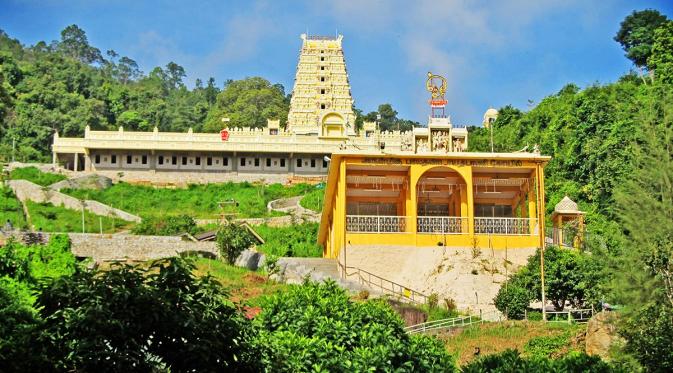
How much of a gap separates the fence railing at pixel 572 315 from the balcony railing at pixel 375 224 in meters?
7.02

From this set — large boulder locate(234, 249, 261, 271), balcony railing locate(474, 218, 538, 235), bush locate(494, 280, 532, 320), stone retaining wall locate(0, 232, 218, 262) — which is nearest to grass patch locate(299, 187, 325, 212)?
stone retaining wall locate(0, 232, 218, 262)

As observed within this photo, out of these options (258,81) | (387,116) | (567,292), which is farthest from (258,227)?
(387,116)

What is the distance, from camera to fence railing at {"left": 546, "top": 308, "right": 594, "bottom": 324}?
26.0m

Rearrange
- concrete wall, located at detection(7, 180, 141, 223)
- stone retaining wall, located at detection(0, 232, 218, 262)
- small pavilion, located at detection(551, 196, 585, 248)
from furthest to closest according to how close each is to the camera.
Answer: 1. concrete wall, located at detection(7, 180, 141, 223)
2. stone retaining wall, located at detection(0, 232, 218, 262)
3. small pavilion, located at detection(551, 196, 585, 248)

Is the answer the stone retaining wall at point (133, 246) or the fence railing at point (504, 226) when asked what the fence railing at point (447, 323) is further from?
the stone retaining wall at point (133, 246)

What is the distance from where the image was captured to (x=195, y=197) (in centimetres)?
5812

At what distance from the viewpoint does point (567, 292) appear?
27438 mm

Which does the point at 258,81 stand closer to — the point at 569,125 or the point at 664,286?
the point at 569,125

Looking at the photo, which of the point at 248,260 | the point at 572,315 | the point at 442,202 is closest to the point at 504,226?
the point at 442,202

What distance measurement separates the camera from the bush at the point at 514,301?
27.1 metres

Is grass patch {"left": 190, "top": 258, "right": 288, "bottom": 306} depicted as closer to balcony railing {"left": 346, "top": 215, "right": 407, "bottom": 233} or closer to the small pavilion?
balcony railing {"left": 346, "top": 215, "right": 407, "bottom": 233}

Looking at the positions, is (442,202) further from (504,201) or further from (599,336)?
(599,336)

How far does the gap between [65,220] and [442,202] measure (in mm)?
22348

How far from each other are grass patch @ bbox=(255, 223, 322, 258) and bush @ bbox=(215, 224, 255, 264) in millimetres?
1635
